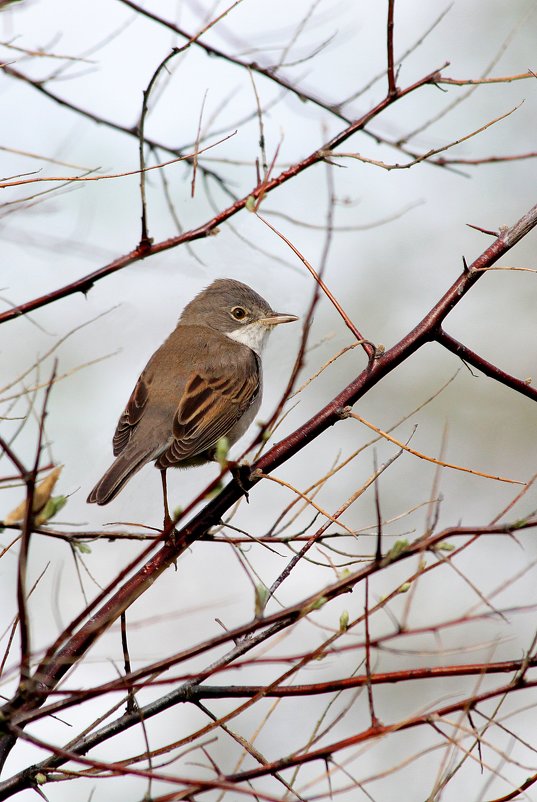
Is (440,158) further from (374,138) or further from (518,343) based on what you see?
(518,343)

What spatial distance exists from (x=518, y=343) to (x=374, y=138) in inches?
277

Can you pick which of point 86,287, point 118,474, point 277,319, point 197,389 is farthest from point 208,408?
point 86,287

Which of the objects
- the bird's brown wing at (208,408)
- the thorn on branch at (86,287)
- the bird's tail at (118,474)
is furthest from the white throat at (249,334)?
the thorn on branch at (86,287)

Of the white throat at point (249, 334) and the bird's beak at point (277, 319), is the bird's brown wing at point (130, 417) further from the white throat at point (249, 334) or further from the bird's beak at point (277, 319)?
the bird's beak at point (277, 319)

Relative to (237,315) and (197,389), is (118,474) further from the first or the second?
(237,315)

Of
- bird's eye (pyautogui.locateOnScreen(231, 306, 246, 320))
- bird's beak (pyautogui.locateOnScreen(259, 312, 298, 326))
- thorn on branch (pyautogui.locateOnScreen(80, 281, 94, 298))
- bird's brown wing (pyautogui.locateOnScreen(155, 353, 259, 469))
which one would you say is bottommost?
Answer: thorn on branch (pyautogui.locateOnScreen(80, 281, 94, 298))

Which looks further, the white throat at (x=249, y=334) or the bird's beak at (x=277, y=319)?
the white throat at (x=249, y=334)

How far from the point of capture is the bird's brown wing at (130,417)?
560cm

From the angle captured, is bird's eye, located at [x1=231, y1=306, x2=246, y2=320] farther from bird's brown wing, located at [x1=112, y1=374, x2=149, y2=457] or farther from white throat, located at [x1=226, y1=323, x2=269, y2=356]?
bird's brown wing, located at [x1=112, y1=374, x2=149, y2=457]

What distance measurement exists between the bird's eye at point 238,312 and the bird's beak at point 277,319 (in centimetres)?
15

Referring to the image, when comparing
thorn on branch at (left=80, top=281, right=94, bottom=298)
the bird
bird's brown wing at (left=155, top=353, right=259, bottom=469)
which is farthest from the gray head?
thorn on branch at (left=80, top=281, right=94, bottom=298)

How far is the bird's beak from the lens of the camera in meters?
6.64

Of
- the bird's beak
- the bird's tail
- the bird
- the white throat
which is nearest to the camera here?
the bird's tail

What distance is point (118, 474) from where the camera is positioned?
193 inches
